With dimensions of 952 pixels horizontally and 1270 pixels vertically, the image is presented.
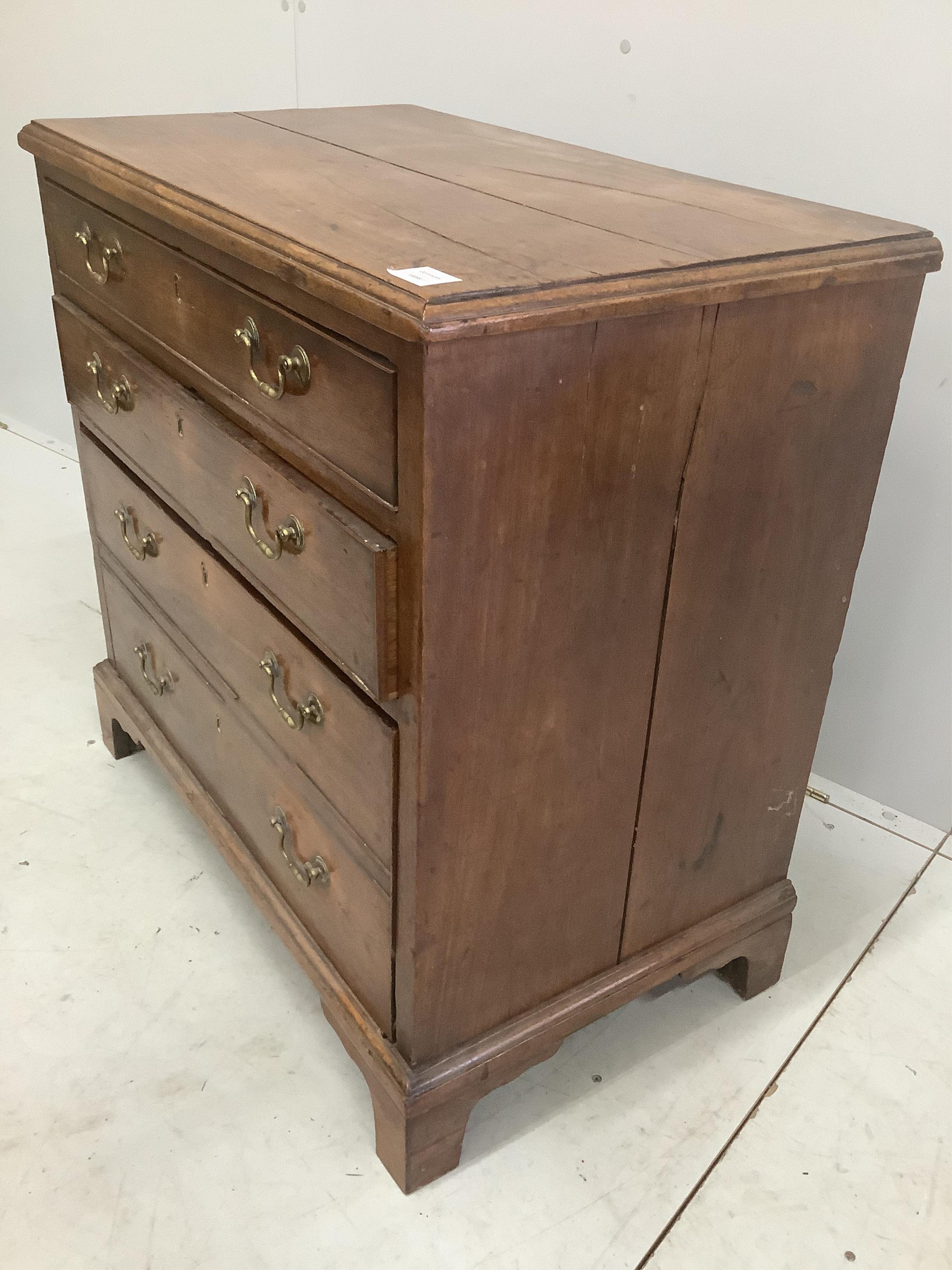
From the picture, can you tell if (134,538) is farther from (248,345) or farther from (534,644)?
(534,644)

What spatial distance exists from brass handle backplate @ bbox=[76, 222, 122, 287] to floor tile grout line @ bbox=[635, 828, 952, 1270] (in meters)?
1.21

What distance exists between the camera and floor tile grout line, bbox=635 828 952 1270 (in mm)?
1111

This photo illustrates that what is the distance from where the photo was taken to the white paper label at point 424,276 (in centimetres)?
76

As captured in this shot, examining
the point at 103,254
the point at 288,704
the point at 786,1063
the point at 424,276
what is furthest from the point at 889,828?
the point at 103,254

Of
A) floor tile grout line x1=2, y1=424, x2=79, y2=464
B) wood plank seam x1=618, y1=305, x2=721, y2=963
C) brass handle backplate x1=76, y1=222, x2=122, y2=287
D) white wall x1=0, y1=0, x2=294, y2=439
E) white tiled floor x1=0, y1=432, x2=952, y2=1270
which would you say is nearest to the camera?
wood plank seam x1=618, y1=305, x2=721, y2=963

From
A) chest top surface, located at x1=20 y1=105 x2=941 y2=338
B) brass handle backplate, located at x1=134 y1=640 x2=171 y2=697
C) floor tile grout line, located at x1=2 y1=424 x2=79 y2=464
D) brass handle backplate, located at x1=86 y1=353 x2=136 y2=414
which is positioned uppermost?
chest top surface, located at x1=20 y1=105 x2=941 y2=338

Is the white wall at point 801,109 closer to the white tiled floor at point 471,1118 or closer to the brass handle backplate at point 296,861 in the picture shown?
the white tiled floor at point 471,1118

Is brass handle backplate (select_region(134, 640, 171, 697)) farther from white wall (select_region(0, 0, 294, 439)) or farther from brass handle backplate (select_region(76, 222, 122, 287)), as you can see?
white wall (select_region(0, 0, 294, 439))

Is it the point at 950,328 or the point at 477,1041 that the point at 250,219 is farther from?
the point at 950,328

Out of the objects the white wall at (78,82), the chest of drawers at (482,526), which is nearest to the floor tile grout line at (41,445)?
the white wall at (78,82)

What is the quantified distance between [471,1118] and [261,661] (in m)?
0.58

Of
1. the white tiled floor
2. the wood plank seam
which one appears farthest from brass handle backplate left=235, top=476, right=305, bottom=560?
A: the white tiled floor

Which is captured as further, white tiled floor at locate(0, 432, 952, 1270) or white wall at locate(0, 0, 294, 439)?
white wall at locate(0, 0, 294, 439)

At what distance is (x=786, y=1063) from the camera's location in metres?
1.30
